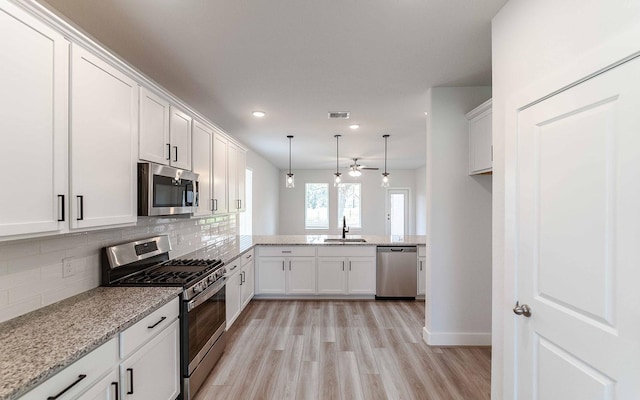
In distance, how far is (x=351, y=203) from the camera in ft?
30.7

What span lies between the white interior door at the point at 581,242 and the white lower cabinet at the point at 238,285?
2605 mm

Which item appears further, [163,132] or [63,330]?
[163,132]

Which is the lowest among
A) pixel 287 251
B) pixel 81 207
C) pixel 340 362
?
pixel 340 362

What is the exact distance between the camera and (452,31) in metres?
1.96

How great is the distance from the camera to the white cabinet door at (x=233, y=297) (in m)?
3.07

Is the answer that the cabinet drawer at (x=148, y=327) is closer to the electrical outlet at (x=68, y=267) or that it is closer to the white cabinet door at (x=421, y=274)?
the electrical outlet at (x=68, y=267)

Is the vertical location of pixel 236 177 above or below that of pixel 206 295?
above

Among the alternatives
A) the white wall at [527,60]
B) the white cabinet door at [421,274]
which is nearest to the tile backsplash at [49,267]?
the white wall at [527,60]

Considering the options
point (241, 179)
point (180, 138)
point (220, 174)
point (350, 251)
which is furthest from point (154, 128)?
point (350, 251)

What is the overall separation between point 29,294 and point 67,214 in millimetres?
541

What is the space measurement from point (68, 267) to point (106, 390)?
868 mm

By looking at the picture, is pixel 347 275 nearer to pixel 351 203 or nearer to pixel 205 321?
pixel 205 321

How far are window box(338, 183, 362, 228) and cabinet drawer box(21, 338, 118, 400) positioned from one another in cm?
814

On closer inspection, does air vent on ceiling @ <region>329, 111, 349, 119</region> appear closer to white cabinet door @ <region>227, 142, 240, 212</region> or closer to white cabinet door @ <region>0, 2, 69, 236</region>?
white cabinet door @ <region>227, 142, 240, 212</region>
